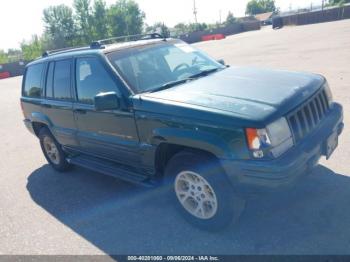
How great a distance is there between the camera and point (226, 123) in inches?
117

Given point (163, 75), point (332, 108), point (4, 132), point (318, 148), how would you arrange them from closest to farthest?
point (318, 148) → point (332, 108) → point (163, 75) → point (4, 132)

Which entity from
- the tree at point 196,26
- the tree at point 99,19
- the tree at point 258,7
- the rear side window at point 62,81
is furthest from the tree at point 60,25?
the rear side window at point 62,81

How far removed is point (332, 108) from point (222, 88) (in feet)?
4.29

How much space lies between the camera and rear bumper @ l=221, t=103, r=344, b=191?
288cm

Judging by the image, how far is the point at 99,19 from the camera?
3223 inches

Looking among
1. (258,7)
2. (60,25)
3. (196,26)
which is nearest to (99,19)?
(60,25)

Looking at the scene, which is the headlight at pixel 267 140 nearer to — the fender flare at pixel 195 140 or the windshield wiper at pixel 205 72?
the fender flare at pixel 195 140

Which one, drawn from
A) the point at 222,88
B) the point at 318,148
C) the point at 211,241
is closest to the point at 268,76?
the point at 222,88

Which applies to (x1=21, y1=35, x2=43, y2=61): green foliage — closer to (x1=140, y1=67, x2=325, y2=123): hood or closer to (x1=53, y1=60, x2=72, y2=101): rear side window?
(x1=53, y1=60, x2=72, y2=101): rear side window

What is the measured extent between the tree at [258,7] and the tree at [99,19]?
215 feet

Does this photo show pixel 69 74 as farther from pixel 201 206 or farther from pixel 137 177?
pixel 201 206

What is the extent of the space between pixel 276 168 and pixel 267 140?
0.25 m

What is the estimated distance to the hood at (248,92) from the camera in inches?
121

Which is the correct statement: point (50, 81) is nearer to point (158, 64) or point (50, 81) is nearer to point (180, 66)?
point (158, 64)
